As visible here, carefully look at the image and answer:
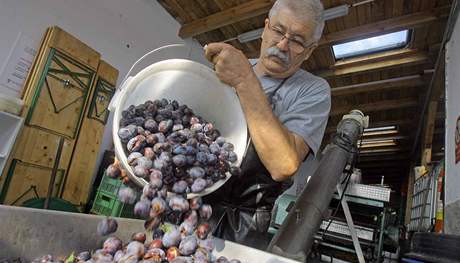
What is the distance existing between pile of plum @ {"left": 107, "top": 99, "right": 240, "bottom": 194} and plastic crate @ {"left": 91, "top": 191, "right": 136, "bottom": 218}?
269 centimetres

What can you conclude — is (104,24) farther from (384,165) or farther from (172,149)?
(384,165)

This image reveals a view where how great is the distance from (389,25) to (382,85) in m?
1.65

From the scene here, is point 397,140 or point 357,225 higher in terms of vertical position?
point 397,140

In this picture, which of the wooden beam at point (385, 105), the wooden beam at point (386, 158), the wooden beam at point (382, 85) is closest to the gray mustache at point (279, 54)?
the wooden beam at point (382, 85)

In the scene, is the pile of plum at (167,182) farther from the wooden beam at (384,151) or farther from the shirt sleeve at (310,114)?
the wooden beam at (384,151)

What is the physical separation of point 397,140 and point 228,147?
29.9 feet

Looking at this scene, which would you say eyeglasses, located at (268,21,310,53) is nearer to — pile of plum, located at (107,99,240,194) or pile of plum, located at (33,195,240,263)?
pile of plum, located at (107,99,240,194)

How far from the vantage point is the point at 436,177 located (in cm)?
349

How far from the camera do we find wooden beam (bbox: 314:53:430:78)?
15.5 feet

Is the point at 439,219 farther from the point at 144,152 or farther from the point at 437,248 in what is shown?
the point at 144,152

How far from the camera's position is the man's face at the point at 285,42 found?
113cm

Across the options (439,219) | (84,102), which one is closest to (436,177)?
(439,219)

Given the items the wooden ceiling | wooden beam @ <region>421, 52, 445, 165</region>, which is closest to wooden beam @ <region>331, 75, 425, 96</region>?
the wooden ceiling

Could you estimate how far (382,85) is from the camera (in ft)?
18.2
